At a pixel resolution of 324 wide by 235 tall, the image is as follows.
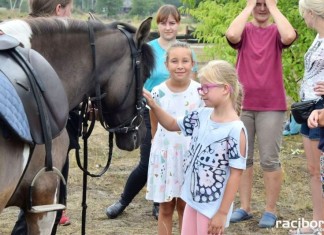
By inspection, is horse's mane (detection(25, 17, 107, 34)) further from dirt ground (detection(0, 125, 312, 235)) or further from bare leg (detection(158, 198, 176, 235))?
dirt ground (detection(0, 125, 312, 235))

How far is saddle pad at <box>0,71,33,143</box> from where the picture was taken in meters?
2.46

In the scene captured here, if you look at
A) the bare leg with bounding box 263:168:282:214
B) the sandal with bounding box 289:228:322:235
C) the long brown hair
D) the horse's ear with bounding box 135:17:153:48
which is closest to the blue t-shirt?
the horse's ear with bounding box 135:17:153:48

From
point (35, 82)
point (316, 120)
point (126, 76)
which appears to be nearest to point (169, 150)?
point (126, 76)

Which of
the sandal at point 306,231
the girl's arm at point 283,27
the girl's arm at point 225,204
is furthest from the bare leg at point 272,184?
the girl's arm at point 225,204

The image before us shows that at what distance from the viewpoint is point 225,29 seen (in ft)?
25.5

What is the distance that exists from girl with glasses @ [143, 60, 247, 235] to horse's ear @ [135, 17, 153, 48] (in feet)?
1.78

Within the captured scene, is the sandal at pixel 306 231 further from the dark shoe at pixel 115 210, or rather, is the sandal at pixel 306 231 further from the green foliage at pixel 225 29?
the green foliage at pixel 225 29

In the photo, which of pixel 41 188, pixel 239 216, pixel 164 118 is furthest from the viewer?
Answer: pixel 239 216

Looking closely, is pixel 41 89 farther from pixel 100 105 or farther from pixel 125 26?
pixel 125 26

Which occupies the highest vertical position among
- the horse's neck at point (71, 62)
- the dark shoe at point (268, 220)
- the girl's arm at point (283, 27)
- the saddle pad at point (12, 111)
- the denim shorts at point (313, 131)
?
the girl's arm at point (283, 27)

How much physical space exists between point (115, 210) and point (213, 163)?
92.8 inches

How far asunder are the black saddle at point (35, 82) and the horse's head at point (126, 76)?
0.81 metres

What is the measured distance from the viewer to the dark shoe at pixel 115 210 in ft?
18.2

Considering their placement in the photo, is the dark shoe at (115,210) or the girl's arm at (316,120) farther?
the dark shoe at (115,210)
